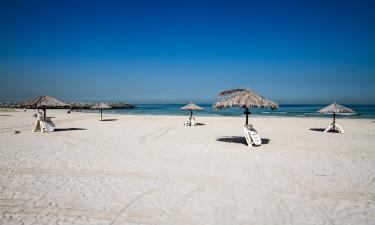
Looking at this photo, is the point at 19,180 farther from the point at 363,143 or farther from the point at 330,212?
the point at 363,143

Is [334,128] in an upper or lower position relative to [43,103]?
lower

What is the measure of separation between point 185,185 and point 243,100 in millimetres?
5913

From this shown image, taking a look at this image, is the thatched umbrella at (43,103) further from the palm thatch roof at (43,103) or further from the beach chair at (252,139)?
the beach chair at (252,139)

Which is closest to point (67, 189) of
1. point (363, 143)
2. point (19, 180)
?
point (19, 180)

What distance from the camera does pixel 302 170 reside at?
744 centimetres

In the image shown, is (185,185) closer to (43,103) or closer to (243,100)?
(243,100)

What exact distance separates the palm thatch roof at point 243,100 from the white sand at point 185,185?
73.0 inches

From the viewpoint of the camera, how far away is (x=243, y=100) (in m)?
11.2

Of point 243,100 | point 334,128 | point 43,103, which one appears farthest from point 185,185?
point 334,128

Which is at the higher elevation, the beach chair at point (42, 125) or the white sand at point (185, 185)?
the beach chair at point (42, 125)

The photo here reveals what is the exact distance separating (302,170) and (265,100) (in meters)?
4.39

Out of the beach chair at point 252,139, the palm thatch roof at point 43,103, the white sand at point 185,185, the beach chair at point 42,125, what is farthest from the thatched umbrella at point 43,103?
the beach chair at point 252,139

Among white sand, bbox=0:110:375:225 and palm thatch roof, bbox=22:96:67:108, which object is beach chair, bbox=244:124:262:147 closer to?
white sand, bbox=0:110:375:225

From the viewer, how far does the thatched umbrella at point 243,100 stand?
36.4ft
